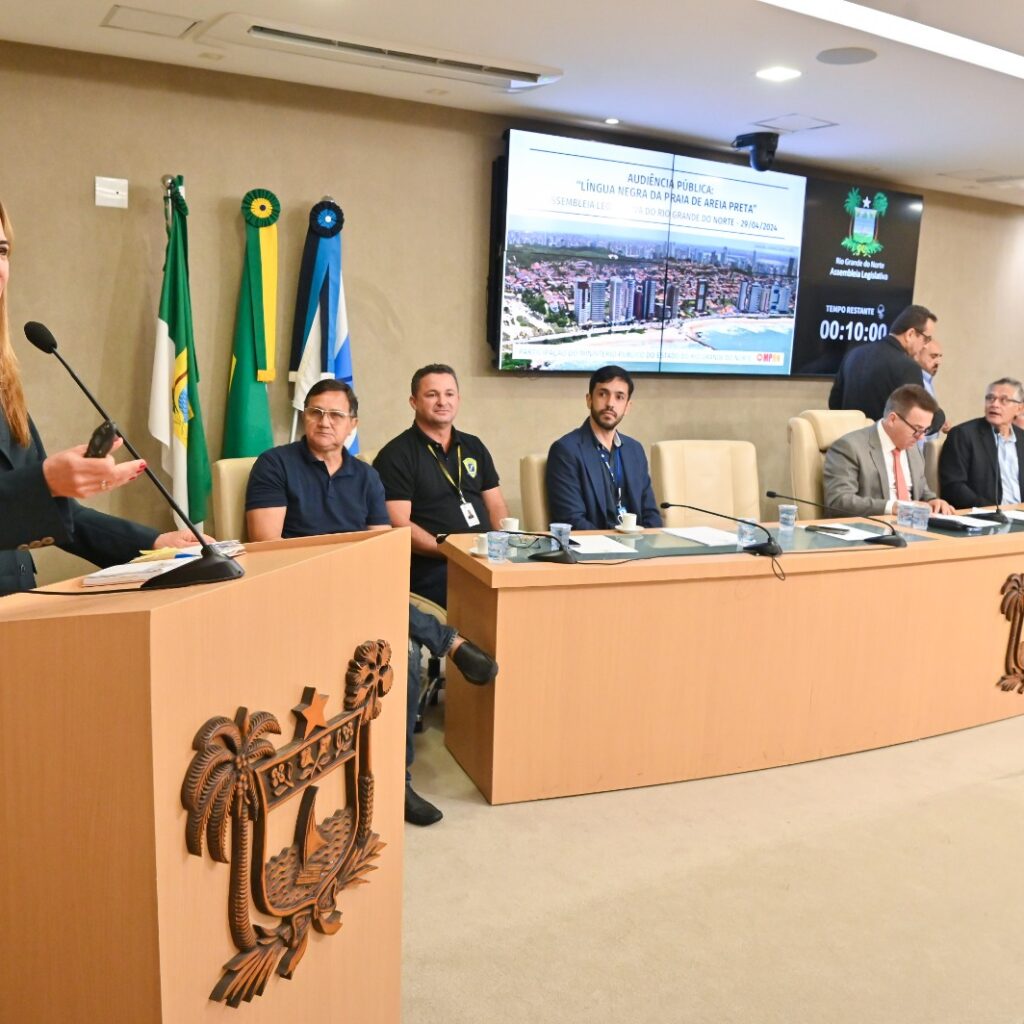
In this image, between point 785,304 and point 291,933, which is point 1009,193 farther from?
point 291,933

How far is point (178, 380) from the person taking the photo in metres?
4.04

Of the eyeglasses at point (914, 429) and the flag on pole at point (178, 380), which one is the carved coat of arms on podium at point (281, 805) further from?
the eyeglasses at point (914, 429)

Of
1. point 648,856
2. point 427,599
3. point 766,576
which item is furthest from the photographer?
point 427,599

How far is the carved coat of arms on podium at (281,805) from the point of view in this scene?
110cm

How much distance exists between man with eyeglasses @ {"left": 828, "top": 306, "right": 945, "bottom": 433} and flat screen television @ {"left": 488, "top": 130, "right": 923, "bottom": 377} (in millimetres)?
604

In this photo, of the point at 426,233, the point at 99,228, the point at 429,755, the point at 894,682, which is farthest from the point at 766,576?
the point at 99,228

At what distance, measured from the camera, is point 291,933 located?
A: 1.26m

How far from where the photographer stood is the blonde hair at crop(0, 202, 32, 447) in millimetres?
1433

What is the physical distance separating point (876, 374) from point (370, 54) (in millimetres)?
2978

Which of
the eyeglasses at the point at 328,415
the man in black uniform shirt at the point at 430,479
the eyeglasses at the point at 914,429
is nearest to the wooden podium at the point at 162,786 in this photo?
the eyeglasses at the point at 328,415

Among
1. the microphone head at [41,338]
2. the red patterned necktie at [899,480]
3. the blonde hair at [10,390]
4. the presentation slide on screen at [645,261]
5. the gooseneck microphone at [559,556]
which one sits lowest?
the gooseneck microphone at [559,556]

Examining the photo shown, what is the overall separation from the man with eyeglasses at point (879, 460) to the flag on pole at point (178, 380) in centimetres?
262

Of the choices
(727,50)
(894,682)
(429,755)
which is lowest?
(429,755)

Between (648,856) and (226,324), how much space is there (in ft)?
9.68
